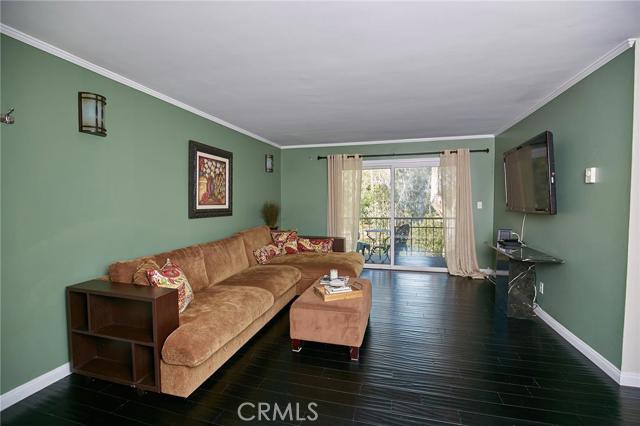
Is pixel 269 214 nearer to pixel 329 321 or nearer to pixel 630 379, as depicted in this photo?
pixel 329 321

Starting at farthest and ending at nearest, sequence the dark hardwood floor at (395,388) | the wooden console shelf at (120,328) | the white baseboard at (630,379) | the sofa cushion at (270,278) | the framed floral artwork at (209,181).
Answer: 1. the framed floral artwork at (209,181)
2. the sofa cushion at (270,278)
3. the white baseboard at (630,379)
4. the wooden console shelf at (120,328)
5. the dark hardwood floor at (395,388)

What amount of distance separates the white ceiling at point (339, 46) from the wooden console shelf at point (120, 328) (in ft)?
5.65

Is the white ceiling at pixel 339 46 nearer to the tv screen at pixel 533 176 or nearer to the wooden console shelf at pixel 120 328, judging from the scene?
the tv screen at pixel 533 176

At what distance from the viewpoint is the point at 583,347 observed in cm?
251

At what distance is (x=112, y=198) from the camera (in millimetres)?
2525

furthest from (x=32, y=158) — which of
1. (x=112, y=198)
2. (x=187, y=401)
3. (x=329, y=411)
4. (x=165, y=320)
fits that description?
(x=329, y=411)

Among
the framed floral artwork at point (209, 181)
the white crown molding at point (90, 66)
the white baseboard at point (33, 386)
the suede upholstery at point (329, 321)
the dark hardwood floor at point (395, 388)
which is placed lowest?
the dark hardwood floor at point (395, 388)

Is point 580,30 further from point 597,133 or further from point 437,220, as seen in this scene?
point 437,220

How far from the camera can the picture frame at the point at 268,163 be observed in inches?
210

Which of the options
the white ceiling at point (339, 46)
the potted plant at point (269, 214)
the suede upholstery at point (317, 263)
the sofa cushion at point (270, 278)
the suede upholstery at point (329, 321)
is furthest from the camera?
the potted plant at point (269, 214)

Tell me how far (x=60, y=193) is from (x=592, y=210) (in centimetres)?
416

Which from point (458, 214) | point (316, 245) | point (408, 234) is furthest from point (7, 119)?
point (458, 214)

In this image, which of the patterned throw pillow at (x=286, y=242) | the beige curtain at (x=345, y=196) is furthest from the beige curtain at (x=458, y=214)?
the patterned throw pillow at (x=286, y=242)

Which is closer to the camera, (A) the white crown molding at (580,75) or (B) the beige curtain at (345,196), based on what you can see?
(A) the white crown molding at (580,75)
